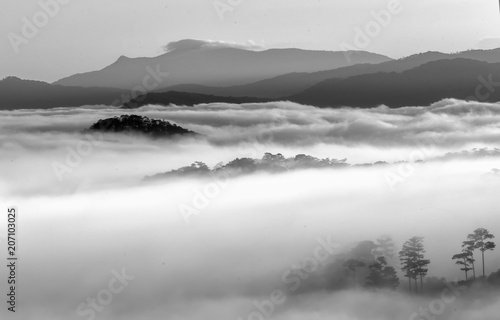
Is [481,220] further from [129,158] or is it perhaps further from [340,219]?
[129,158]

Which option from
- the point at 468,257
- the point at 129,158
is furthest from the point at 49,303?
the point at 468,257

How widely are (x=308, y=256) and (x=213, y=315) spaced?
4999 mm

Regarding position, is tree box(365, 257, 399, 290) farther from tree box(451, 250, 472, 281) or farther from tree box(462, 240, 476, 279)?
tree box(462, 240, 476, 279)

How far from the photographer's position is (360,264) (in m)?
23.6

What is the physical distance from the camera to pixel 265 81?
2094 cm

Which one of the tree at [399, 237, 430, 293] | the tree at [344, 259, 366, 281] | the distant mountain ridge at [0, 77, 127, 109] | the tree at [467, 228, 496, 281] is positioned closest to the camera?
the distant mountain ridge at [0, 77, 127, 109]

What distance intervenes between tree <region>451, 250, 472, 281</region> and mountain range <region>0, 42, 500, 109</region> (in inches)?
231

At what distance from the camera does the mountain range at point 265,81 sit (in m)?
18.6

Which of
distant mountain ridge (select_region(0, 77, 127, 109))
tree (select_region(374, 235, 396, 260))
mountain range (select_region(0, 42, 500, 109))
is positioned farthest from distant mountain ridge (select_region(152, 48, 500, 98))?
tree (select_region(374, 235, 396, 260))

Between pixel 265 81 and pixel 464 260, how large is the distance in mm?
10103

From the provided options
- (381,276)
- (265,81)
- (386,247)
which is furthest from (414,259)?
(265,81)

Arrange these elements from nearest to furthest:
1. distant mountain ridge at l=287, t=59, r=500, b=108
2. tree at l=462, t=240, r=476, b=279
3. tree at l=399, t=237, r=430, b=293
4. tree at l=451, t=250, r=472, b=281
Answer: distant mountain ridge at l=287, t=59, r=500, b=108 < tree at l=399, t=237, r=430, b=293 < tree at l=451, t=250, r=472, b=281 < tree at l=462, t=240, r=476, b=279

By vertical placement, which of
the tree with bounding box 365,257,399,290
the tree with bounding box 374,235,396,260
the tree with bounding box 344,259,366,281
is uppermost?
the tree with bounding box 374,235,396,260

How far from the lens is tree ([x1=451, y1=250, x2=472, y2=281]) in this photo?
910 inches
